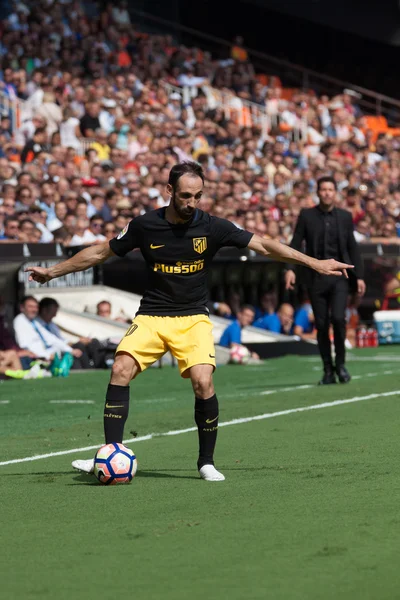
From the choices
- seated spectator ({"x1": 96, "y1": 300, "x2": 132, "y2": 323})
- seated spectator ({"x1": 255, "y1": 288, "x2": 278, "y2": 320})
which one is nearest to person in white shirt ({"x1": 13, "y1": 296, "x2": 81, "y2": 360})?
seated spectator ({"x1": 96, "y1": 300, "x2": 132, "y2": 323})

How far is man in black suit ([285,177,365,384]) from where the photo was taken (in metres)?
14.5

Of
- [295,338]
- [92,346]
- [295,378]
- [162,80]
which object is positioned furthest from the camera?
[162,80]

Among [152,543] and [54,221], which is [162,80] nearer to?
[54,221]

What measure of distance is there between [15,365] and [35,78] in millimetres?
8658

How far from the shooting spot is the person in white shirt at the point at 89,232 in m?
19.7

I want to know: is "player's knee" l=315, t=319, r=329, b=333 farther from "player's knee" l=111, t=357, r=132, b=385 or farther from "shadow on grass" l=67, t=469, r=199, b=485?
"player's knee" l=111, t=357, r=132, b=385

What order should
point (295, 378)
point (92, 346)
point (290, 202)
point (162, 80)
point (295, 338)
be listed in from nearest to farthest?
point (295, 378)
point (92, 346)
point (295, 338)
point (290, 202)
point (162, 80)

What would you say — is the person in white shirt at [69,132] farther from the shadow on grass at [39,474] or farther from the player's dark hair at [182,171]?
the player's dark hair at [182,171]

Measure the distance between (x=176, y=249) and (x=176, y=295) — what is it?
301mm

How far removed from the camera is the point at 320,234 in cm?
1455

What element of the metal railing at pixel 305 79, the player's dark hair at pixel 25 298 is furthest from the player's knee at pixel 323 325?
the metal railing at pixel 305 79

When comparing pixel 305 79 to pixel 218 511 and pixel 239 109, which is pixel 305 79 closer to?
pixel 239 109

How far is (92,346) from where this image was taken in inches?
734

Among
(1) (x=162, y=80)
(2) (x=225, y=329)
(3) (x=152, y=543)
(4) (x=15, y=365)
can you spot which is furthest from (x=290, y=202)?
(3) (x=152, y=543)
